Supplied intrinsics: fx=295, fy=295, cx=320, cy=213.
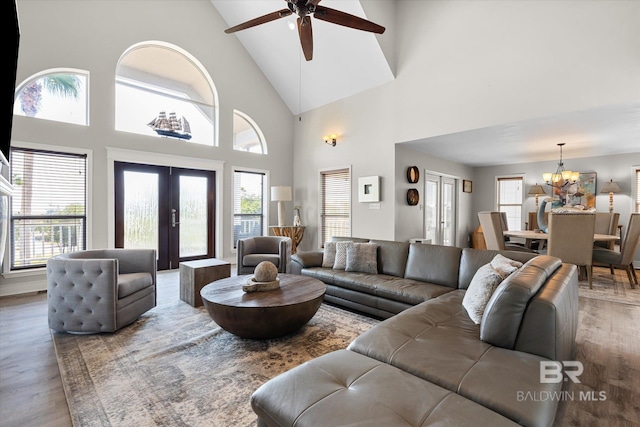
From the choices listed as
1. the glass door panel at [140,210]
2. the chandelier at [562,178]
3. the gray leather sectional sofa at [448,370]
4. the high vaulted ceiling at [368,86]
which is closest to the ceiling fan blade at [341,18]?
the high vaulted ceiling at [368,86]

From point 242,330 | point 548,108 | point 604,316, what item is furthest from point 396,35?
point 242,330

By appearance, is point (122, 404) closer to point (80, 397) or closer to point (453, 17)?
point (80, 397)

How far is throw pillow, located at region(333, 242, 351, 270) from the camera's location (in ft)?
12.3

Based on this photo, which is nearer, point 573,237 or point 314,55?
point 573,237

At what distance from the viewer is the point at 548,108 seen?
3768 mm

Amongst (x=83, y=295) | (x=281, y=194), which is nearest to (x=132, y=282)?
(x=83, y=295)

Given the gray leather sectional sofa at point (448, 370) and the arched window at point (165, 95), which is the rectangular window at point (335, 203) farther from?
the gray leather sectional sofa at point (448, 370)

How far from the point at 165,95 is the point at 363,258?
4773mm

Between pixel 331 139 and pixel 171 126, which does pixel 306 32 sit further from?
pixel 171 126

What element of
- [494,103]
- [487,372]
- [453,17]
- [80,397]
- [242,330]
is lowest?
[80,397]

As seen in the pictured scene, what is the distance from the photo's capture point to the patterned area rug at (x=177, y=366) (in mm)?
1676

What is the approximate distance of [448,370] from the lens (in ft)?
4.54

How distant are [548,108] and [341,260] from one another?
10.8 ft

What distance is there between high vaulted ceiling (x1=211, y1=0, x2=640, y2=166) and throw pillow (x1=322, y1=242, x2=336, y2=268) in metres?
2.54
